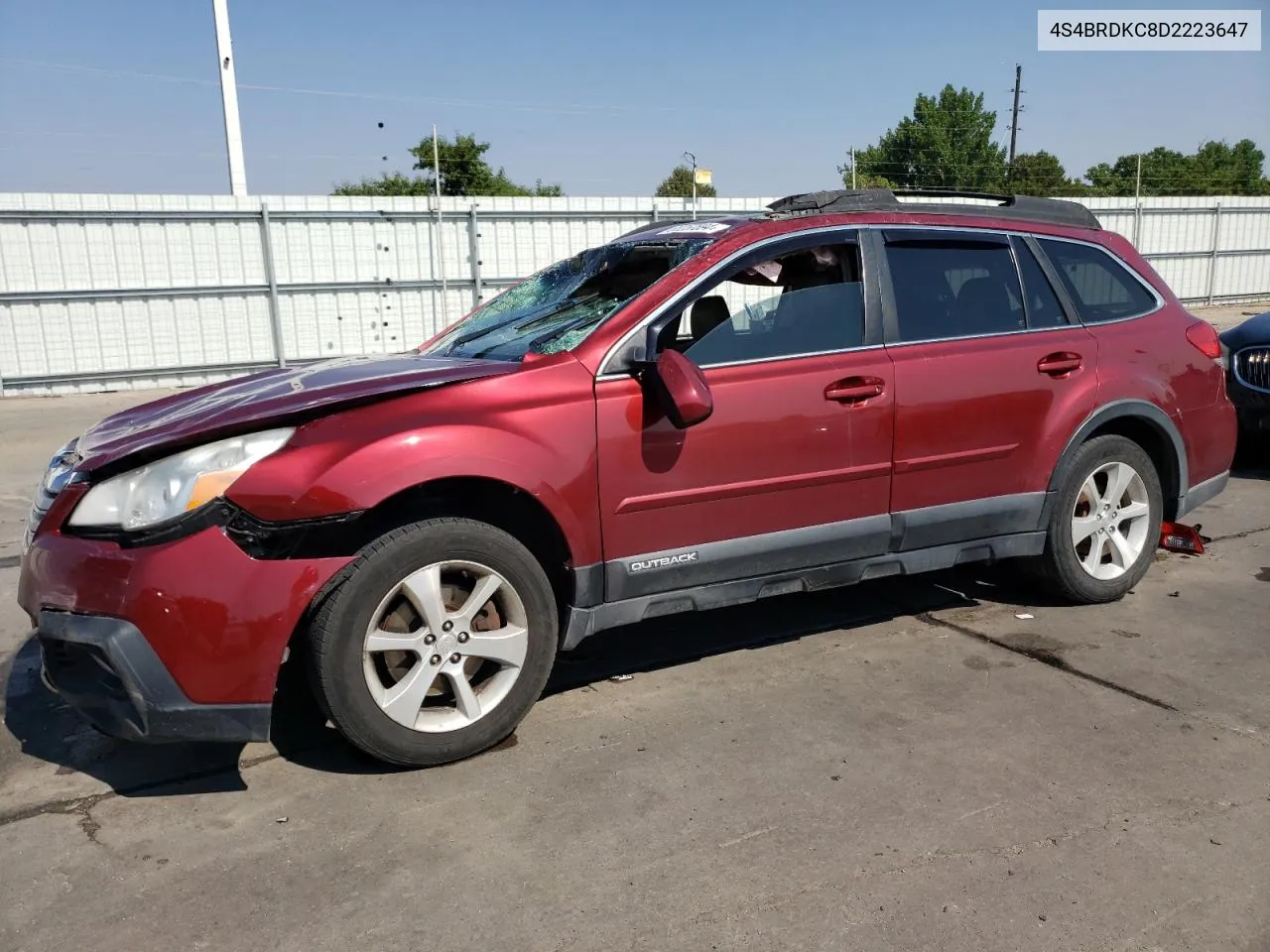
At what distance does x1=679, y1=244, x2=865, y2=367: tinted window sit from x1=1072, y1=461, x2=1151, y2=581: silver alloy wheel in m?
1.48

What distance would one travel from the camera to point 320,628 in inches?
118

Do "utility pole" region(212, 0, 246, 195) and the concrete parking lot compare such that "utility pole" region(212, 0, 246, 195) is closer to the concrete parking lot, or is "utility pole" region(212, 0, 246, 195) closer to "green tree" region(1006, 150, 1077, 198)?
the concrete parking lot

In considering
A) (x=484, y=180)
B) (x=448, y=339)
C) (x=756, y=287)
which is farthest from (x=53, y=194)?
(x=484, y=180)

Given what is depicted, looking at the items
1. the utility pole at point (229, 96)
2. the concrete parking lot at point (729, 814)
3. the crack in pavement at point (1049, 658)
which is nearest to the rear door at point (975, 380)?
the crack in pavement at point (1049, 658)

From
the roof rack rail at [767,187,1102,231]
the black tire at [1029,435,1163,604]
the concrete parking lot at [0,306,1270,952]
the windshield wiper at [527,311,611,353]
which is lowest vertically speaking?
the concrete parking lot at [0,306,1270,952]

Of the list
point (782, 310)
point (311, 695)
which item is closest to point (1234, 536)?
point (782, 310)

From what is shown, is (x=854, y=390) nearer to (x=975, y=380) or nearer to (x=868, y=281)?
(x=868, y=281)

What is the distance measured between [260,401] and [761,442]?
1708 millimetres

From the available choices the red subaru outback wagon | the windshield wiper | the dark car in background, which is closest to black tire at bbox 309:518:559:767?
the red subaru outback wagon

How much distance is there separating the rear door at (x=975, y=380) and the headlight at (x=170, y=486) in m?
2.39

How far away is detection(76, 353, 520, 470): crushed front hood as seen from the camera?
3035 millimetres

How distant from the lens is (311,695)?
3969 millimetres

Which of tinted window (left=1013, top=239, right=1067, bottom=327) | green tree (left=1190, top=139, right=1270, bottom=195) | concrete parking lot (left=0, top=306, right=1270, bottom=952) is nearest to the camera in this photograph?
concrete parking lot (left=0, top=306, right=1270, bottom=952)

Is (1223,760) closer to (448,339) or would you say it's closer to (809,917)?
(809,917)
